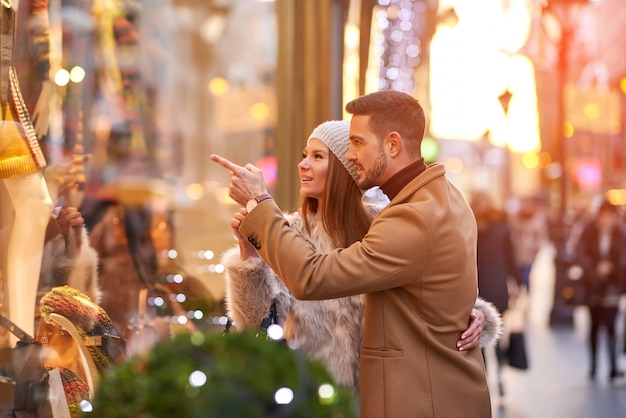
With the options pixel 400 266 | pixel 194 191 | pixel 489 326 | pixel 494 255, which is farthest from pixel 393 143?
pixel 194 191

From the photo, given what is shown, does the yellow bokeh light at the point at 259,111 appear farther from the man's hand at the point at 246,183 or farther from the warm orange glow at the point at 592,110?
the warm orange glow at the point at 592,110

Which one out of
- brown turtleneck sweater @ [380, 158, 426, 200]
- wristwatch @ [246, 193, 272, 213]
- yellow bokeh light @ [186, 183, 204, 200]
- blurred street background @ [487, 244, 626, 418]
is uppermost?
brown turtleneck sweater @ [380, 158, 426, 200]

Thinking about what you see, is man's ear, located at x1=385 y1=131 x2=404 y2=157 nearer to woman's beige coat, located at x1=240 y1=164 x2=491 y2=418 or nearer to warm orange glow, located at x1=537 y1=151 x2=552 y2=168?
woman's beige coat, located at x1=240 y1=164 x2=491 y2=418

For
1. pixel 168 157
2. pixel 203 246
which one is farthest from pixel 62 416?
pixel 168 157

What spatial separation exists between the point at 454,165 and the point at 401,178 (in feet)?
42.6

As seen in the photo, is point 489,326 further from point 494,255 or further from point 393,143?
point 494,255

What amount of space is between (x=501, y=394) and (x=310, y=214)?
16.8 ft

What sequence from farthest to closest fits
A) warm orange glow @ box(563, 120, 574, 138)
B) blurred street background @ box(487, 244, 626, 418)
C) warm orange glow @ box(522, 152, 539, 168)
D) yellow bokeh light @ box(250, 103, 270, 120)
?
1. warm orange glow @ box(522, 152, 539, 168)
2. warm orange glow @ box(563, 120, 574, 138)
3. yellow bokeh light @ box(250, 103, 270, 120)
4. blurred street background @ box(487, 244, 626, 418)

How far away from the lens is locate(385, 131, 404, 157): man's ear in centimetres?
287

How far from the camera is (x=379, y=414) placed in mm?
2773

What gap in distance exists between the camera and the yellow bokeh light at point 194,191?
36.4 feet

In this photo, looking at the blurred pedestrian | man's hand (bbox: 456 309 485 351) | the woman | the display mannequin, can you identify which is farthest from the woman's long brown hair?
the blurred pedestrian

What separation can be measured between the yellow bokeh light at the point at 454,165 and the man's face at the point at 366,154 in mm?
11544

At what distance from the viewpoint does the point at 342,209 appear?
3.35 meters
